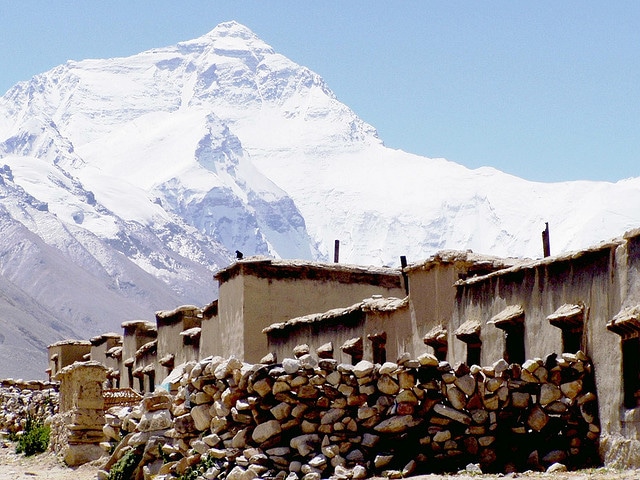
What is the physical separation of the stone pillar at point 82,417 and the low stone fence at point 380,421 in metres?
9.51

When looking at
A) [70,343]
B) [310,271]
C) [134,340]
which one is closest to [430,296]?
[310,271]

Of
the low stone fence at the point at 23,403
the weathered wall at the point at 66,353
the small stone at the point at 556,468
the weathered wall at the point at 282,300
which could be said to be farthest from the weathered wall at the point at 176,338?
the small stone at the point at 556,468

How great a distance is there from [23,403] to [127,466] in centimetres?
1638

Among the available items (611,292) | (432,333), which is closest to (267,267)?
(432,333)

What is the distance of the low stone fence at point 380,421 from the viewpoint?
44.2ft

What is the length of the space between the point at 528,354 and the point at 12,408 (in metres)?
18.5

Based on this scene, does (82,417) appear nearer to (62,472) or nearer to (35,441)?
(62,472)

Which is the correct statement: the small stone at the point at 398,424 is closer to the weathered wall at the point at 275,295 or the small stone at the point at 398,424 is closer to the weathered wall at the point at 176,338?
the weathered wall at the point at 275,295

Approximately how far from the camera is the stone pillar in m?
23.6

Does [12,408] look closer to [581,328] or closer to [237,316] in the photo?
[237,316]

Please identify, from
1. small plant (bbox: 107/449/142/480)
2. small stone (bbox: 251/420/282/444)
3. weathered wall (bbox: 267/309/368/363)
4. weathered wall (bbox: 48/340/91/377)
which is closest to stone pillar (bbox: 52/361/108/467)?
weathered wall (bbox: 267/309/368/363)

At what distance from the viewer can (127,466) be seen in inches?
645

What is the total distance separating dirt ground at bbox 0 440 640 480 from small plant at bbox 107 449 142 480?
135 inches

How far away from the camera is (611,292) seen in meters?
15.4
